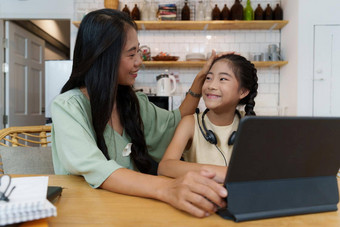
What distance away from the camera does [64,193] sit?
80cm

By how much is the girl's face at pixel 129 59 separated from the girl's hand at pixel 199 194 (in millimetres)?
643

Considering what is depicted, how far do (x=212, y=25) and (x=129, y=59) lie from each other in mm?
2707

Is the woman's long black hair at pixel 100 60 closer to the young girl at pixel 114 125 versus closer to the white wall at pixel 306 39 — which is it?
the young girl at pixel 114 125

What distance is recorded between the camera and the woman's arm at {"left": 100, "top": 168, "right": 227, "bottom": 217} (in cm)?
62

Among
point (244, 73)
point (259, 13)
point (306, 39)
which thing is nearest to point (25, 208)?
point (244, 73)

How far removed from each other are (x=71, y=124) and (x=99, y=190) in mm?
228

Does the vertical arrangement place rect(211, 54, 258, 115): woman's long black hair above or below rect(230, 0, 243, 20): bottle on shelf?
below

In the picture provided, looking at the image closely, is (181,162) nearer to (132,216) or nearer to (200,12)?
(132,216)

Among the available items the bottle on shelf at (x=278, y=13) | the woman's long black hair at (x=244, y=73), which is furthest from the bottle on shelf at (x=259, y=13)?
the woman's long black hair at (x=244, y=73)

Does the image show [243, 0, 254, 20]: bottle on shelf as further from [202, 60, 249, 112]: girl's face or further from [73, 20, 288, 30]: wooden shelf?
[202, 60, 249, 112]: girl's face

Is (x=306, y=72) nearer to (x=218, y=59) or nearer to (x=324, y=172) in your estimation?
(x=218, y=59)

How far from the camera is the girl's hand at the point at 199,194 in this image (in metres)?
0.61

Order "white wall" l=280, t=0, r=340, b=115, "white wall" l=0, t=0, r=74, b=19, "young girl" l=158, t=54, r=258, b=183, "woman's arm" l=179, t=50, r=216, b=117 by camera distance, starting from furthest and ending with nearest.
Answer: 1. "white wall" l=0, t=0, r=74, b=19
2. "white wall" l=280, t=0, r=340, b=115
3. "woman's arm" l=179, t=50, r=216, b=117
4. "young girl" l=158, t=54, r=258, b=183

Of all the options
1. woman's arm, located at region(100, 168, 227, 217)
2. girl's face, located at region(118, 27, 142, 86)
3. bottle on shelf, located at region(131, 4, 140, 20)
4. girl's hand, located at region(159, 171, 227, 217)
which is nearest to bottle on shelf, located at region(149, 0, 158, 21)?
bottle on shelf, located at region(131, 4, 140, 20)
